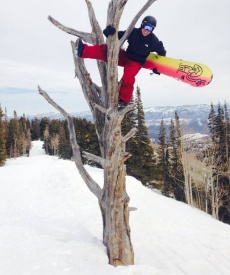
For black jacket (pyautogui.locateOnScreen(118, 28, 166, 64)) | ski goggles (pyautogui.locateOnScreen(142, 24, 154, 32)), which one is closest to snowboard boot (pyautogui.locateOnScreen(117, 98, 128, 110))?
black jacket (pyautogui.locateOnScreen(118, 28, 166, 64))

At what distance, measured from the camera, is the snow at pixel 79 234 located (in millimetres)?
6066

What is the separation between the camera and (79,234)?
8.95m

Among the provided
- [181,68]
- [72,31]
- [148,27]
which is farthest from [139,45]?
[72,31]

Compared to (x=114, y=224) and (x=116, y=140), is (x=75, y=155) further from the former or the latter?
(x=114, y=224)

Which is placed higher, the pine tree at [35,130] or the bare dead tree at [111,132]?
the pine tree at [35,130]

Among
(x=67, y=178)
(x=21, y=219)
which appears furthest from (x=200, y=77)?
(x=67, y=178)

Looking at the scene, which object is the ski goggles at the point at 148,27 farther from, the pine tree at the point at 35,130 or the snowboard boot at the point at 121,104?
the pine tree at the point at 35,130

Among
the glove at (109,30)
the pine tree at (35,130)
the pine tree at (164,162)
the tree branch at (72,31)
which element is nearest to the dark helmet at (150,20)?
the glove at (109,30)

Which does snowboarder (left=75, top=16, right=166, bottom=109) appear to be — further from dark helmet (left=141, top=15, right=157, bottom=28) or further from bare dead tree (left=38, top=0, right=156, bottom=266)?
bare dead tree (left=38, top=0, right=156, bottom=266)

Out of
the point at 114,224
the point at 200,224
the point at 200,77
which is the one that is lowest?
the point at 200,224

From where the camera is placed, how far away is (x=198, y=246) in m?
11.1

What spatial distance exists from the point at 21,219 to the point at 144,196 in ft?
34.0

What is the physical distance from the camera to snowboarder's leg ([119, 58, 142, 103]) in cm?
606

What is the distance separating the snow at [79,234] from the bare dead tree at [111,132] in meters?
0.65
